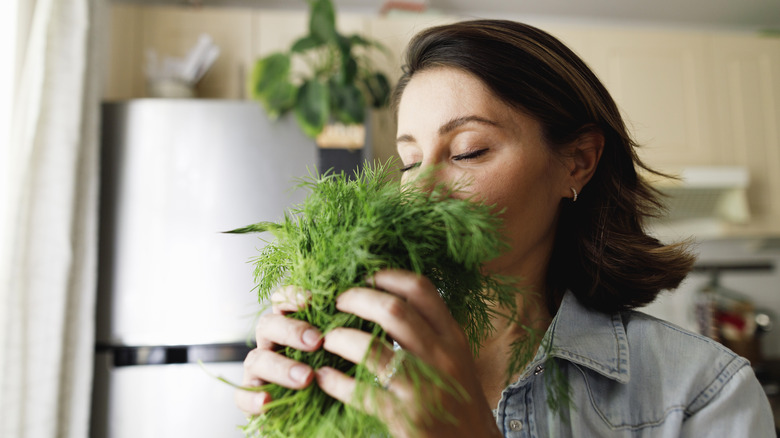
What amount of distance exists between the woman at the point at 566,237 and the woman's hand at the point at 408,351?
0.64 ft

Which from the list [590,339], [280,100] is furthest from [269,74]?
[590,339]

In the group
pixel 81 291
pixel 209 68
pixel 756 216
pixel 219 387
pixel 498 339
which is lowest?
pixel 219 387

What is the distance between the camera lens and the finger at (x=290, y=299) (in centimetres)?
47

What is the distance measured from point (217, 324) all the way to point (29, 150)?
744 millimetres

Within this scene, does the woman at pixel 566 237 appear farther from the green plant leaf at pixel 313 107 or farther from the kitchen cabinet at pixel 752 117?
the kitchen cabinet at pixel 752 117

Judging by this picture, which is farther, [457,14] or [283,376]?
[457,14]

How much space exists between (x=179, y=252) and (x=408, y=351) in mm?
1485

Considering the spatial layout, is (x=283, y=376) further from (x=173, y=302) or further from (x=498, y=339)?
(x=173, y=302)

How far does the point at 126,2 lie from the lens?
8.12ft

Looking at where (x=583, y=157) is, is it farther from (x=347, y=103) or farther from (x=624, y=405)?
(x=347, y=103)

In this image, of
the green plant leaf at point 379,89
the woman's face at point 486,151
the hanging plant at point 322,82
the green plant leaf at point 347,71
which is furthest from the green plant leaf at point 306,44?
the woman's face at point 486,151

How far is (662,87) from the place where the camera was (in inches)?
98.8

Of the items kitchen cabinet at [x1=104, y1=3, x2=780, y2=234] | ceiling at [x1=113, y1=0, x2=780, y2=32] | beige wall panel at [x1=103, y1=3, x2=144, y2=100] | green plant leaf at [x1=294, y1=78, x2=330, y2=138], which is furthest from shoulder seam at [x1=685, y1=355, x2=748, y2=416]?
ceiling at [x1=113, y1=0, x2=780, y2=32]

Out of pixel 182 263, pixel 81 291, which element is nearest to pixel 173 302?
pixel 182 263
